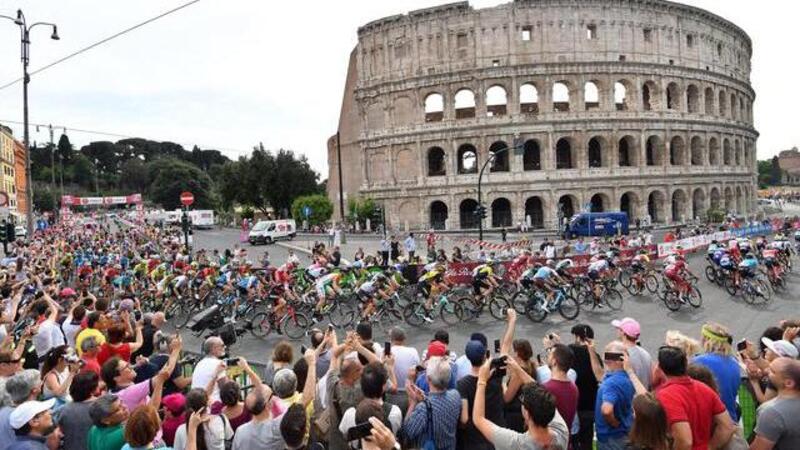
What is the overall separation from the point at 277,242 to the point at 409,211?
540 inches

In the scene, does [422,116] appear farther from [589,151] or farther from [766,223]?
[766,223]

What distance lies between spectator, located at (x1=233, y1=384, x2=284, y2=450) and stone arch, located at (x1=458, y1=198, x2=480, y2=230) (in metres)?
48.1

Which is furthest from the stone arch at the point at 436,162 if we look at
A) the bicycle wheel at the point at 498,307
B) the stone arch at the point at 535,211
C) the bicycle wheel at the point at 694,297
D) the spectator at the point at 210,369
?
the spectator at the point at 210,369

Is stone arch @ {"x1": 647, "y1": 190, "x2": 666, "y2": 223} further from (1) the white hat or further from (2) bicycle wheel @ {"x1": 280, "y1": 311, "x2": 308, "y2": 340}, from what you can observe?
(1) the white hat

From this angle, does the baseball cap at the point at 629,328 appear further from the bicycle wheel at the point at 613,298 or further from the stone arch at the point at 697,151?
the stone arch at the point at 697,151

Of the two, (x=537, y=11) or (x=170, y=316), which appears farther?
(x=537, y=11)

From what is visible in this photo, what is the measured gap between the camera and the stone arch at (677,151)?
176 ft

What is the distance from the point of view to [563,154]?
183 feet

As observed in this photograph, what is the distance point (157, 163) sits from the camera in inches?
4948

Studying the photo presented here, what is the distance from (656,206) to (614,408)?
174 feet

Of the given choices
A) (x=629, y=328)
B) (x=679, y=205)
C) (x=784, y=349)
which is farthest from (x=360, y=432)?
(x=679, y=205)

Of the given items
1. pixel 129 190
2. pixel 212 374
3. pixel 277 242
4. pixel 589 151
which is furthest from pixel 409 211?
pixel 129 190

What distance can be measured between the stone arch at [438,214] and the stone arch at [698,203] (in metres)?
23.8

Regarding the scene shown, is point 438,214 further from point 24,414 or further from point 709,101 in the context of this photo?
point 24,414
